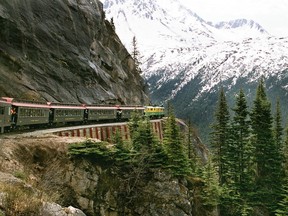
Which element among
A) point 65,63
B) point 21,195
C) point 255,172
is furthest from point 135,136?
point 65,63

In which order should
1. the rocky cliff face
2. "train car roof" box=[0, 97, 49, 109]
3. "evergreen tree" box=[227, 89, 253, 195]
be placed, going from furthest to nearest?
1. the rocky cliff face
2. "evergreen tree" box=[227, 89, 253, 195]
3. "train car roof" box=[0, 97, 49, 109]

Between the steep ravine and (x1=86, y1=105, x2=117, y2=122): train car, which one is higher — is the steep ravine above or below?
below

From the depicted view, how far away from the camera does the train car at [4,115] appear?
3269 cm

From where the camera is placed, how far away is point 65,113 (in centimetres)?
4725

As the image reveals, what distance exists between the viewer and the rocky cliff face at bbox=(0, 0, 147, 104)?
52.7m

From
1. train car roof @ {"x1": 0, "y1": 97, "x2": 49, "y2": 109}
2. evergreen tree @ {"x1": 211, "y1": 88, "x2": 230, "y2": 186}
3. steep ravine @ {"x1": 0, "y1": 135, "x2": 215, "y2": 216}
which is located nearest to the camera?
steep ravine @ {"x1": 0, "y1": 135, "x2": 215, "y2": 216}

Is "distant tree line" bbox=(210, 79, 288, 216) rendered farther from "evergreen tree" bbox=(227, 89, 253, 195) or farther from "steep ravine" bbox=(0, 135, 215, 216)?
"steep ravine" bbox=(0, 135, 215, 216)

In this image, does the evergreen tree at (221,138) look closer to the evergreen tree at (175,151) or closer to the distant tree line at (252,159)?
the distant tree line at (252,159)

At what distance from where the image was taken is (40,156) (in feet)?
87.1

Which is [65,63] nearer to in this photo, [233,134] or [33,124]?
[33,124]

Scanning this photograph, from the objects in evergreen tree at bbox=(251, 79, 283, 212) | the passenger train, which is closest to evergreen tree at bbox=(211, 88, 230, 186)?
evergreen tree at bbox=(251, 79, 283, 212)

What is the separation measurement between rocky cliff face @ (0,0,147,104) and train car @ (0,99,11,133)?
14785 mm

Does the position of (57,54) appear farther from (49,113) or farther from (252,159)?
(252,159)

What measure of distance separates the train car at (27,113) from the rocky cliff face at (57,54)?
28.7 feet
